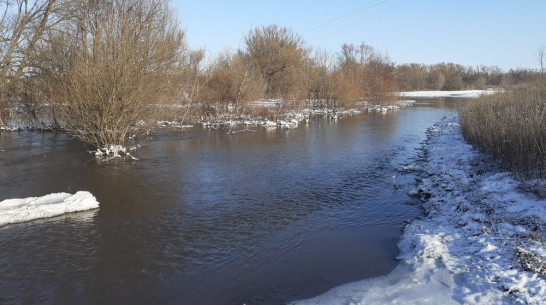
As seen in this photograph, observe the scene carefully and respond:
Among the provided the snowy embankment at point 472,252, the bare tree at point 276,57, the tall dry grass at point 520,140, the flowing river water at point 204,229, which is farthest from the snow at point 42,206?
the bare tree at point 276,57

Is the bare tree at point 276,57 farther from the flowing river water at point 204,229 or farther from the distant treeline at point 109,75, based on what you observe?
the flowing river water at point 204,229

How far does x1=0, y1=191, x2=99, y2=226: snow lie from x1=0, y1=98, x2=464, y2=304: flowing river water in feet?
0.89

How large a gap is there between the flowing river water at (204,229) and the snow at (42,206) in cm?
27

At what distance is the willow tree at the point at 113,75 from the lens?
1436 cm

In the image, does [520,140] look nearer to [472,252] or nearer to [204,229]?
[472,252]

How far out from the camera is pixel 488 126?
12391 millimetres

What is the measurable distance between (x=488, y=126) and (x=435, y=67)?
389 ft

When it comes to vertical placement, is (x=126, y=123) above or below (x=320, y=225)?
above

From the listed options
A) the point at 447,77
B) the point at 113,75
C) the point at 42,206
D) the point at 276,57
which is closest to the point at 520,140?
the point at 42,206

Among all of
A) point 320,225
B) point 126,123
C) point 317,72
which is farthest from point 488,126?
point 317,72

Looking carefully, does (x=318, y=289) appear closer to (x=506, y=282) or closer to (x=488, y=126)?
(x=506, y=282)

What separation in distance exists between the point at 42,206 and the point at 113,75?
7.62 meters

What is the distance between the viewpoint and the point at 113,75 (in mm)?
14336

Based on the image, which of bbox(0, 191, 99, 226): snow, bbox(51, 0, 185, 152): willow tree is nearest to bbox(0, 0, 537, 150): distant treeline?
bbox(51, 0, 185, 152): willow tree
